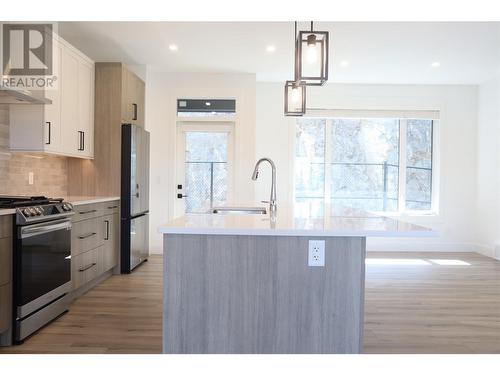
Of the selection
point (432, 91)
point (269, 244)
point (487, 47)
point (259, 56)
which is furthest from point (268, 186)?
point (269, 244)

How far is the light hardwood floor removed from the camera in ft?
8.91

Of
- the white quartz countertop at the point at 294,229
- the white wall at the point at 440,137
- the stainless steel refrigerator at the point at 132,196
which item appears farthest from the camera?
the white wall at the point at 440,137

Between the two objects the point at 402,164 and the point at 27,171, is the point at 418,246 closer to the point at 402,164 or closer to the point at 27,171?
the point at 402,164

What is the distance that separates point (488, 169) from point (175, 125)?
15.6ft

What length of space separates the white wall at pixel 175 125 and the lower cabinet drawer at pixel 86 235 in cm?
180

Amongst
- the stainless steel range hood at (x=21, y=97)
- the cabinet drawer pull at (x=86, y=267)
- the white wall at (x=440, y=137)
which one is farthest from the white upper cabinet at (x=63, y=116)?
the white wall at (x=440, y=137)

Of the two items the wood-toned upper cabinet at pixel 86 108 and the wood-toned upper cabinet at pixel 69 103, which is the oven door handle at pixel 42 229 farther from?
the wood-toned upper cabinet at pixel 86 108

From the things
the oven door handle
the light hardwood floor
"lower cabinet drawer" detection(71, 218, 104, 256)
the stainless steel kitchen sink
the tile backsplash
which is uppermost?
the tile backsplash

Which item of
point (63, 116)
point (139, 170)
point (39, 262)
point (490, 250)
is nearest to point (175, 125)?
point (139, 170)

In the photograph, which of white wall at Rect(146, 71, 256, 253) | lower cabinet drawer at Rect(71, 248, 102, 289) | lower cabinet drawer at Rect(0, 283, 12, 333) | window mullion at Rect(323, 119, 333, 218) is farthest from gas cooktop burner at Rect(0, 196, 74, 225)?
window mullion at Rect(323, 119, 333, 218)

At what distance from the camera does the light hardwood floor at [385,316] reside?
2.71 m

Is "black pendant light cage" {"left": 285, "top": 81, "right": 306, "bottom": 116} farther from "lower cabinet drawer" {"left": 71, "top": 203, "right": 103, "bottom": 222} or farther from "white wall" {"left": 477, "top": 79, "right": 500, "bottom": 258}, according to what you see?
"white wall" {"left": 477, "top": 79, "right": 500, "bottom": 258}

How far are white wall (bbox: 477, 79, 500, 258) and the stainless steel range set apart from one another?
18.8ft

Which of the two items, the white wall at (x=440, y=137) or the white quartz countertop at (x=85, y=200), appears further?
the white wall at (x=440, y=137)
